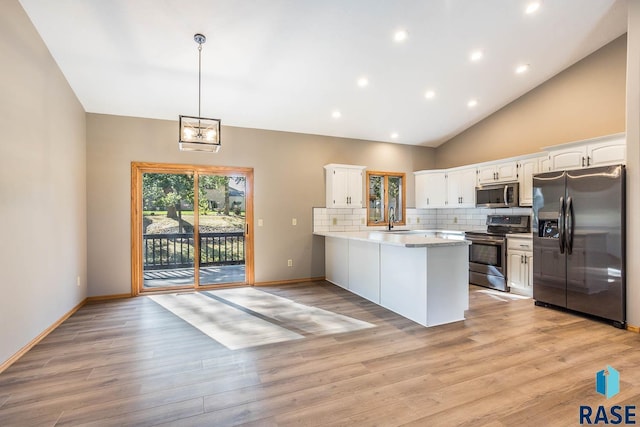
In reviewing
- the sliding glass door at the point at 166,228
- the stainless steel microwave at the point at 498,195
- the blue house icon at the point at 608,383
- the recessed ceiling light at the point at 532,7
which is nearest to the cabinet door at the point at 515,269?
the stainless steel microwave at the point at 498,195

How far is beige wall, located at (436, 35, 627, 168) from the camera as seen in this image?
4.07 metres

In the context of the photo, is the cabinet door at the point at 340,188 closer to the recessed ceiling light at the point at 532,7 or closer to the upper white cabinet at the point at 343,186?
the upper white cabinet at the point at 343,186

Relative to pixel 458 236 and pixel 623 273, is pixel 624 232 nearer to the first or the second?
pixel 623 273

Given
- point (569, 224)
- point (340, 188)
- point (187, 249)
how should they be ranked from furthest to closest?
1. point (340, 188)
2. point (187, 249)
3. point (569, 224)

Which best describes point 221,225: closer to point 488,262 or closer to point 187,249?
point 187,249

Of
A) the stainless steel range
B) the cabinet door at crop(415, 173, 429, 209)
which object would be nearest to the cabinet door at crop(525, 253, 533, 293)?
the stainless steel range

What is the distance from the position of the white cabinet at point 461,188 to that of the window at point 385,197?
3.06ft

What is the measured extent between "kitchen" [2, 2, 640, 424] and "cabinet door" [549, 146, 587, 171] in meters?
0.52

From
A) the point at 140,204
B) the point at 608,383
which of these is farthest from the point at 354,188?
the point at 608,383

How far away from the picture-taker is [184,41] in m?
3.25

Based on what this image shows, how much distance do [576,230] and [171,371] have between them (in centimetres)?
457

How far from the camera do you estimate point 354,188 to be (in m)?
5.77

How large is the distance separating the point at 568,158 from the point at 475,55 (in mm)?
1801

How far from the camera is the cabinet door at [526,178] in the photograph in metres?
4.68
